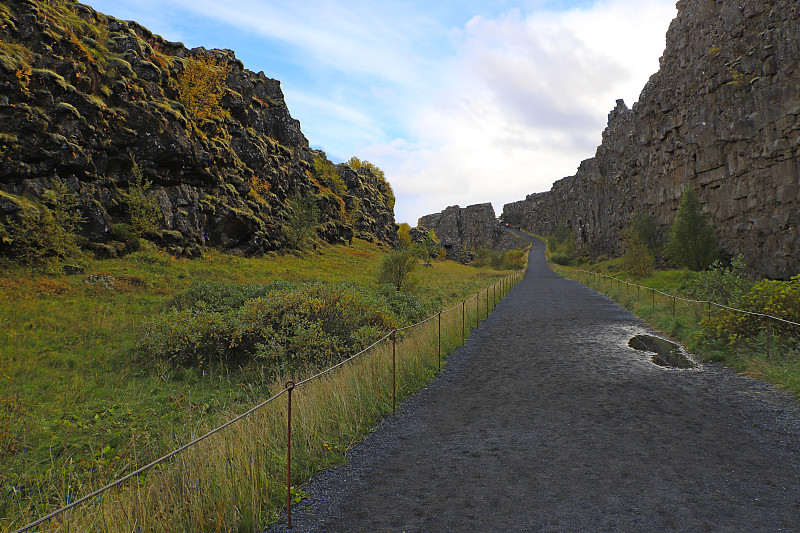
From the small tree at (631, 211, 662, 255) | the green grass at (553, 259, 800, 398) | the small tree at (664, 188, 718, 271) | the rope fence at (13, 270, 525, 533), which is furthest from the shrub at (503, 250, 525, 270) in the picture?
the green grass at (553, 259, 800, 398)

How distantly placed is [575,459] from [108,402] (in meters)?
9.84

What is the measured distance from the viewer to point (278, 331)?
1233 cm

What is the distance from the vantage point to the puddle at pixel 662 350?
11438 millimetres

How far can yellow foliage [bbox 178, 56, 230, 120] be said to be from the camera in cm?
4034

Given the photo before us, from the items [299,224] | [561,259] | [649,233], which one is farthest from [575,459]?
[561,259]

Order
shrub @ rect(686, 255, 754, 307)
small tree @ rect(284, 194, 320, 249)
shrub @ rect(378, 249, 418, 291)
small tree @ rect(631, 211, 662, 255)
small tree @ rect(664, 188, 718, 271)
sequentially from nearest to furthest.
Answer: shrub @ rect(686, 255, 754, 307) < shrub @ rect(378, 249, 418, 291) < small tree @ rect(664, 188, 718, 271) < small tree @ rect(284, 194, 320, 249) < small tree @ rect(631, 211, 662, 255)

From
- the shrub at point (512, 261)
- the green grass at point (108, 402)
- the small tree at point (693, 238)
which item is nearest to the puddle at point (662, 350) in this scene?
the green grass at point (108, 402)

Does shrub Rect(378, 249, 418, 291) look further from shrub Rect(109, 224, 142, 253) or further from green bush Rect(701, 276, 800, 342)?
green bush Rect(701, 276, 800, 342)

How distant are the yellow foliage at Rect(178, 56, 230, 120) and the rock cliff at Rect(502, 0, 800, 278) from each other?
51578 mm

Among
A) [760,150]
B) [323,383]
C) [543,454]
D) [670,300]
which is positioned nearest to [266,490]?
[323,383]

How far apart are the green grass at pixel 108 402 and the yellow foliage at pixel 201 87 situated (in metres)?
25.9

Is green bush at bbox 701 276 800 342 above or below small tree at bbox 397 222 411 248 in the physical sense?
below

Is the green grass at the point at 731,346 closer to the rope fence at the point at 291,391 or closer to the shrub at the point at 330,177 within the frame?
the rope fence at the point at 291,391

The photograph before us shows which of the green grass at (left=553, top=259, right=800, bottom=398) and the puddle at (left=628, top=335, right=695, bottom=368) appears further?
the puddle at (left=628, top=335, right=695, bottom=368)
